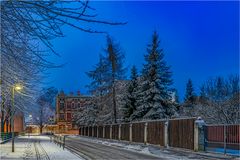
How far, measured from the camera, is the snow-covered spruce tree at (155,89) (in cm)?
5262

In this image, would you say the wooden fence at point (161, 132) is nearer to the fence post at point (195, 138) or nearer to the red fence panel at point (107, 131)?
the fence post at point (195, 138)

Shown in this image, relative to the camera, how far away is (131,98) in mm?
61562

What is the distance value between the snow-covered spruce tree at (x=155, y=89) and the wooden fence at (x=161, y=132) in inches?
132

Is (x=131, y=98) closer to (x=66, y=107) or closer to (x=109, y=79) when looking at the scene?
(x=109, y=79)

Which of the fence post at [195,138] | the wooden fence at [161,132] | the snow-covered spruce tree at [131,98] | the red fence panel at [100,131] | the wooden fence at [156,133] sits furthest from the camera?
the red fence panel at [100,131]

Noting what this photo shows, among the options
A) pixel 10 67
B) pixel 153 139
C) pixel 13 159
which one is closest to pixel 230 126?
pixel 13 159

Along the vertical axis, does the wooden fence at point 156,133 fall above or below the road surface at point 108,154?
above

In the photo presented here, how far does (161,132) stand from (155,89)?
1233cm

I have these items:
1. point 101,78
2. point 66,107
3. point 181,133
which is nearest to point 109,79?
point 101,78

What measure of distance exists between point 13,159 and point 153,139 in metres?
20.8

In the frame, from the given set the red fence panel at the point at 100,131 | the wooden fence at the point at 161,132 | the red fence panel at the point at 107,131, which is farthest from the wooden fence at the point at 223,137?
the red fence panel at the point at 100,131

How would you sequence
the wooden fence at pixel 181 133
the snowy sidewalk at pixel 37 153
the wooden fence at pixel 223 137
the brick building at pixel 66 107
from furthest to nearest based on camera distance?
the brick building at pixel 66 107, the wooden fence at pixel 181 133, the wooden fence at pixel 223 137, the snowy sidewalk at pixel 37 153

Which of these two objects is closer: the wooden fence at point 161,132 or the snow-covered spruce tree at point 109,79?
the wooden fence at point 161,132

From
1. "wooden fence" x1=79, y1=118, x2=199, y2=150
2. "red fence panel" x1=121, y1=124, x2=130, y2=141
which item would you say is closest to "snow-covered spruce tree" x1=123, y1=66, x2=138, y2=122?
"wooden fence" x1=79, y1=118, x2=199, y2=150
